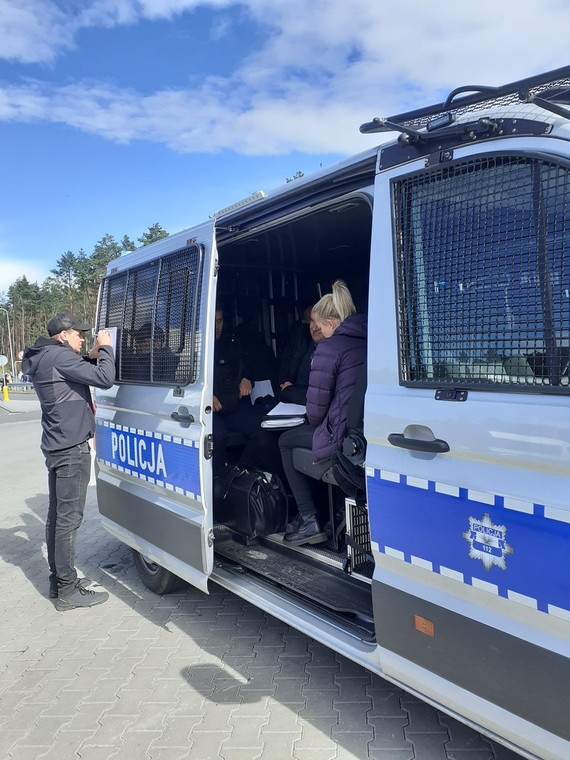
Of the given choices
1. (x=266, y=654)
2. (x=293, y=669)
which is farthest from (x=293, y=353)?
(x=293, y=669)

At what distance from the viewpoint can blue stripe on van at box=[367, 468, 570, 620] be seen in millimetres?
1741

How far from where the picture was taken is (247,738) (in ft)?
8.96

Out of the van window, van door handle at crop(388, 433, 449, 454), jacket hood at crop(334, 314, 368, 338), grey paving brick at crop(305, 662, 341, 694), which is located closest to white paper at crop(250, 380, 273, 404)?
the van window

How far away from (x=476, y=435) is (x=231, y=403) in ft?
10.4

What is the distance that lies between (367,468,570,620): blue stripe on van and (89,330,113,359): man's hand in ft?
8.88

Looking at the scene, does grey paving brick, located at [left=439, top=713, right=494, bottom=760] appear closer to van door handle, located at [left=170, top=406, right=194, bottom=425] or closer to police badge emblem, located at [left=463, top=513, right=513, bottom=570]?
police badge emblem, located at [left=463, top=513, right=513, bottom=570]

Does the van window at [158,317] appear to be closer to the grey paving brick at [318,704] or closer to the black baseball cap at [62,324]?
the black baseball cap at [62,324]

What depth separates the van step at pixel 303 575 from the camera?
3.01 m

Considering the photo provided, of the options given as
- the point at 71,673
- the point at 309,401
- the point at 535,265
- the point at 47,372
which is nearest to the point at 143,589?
the point at 71,673

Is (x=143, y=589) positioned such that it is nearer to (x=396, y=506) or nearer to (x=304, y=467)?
(x=304, y=467)

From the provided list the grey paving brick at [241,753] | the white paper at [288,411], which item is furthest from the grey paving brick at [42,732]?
the white paper at [288,411]

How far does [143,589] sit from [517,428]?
12.1 feet

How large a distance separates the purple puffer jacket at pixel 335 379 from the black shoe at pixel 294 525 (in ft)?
2.74

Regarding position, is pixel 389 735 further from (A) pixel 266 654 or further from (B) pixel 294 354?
(B) pixel 294 354
